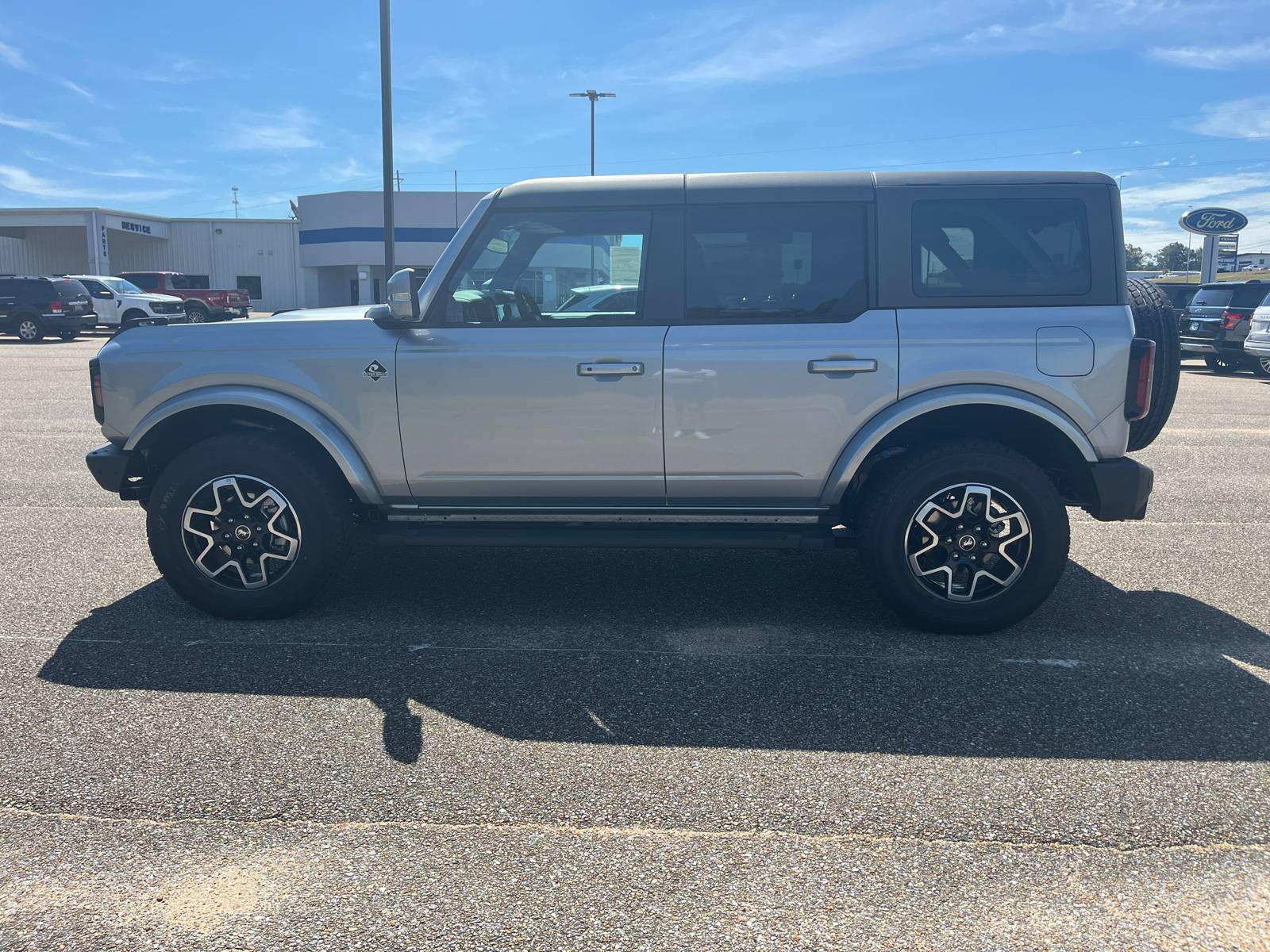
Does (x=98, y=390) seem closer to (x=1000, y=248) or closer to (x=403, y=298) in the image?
(x=403, y=298)

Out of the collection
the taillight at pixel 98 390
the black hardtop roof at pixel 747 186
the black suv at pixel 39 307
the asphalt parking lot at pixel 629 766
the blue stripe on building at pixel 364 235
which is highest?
the blue stripe on building at pixel 364 235

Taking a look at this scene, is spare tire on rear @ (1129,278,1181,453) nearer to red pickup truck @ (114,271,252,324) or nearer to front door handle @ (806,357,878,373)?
front door handle @ (806,357,878,373)

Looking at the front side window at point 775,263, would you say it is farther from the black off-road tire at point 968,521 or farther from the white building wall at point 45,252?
the white building wall at point 45,252

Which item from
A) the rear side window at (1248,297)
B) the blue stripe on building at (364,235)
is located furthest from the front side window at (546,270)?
the blue stripe on building at (364,235)

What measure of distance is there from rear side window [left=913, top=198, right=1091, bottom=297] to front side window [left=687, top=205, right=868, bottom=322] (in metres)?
0.30

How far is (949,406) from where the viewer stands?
4375 mm

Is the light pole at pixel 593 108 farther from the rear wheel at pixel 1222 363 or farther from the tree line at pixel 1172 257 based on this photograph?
the tree line at pixel 1172 257

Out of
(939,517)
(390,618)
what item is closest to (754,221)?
(939,517)

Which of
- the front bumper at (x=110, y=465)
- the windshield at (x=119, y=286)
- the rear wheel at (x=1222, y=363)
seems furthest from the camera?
the windshield at (x=119, y=286)

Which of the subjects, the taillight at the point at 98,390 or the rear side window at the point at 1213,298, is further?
the rear side window at the point at 1213,298

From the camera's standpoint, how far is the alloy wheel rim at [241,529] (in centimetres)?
451

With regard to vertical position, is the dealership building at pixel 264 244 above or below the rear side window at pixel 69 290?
above

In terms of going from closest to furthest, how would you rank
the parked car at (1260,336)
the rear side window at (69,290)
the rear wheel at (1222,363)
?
the parked car at (1260,336) → the rear wheel at (1222,363) → the rear side window at (69,290)

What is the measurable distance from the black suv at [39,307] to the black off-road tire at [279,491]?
2730 centimetres
